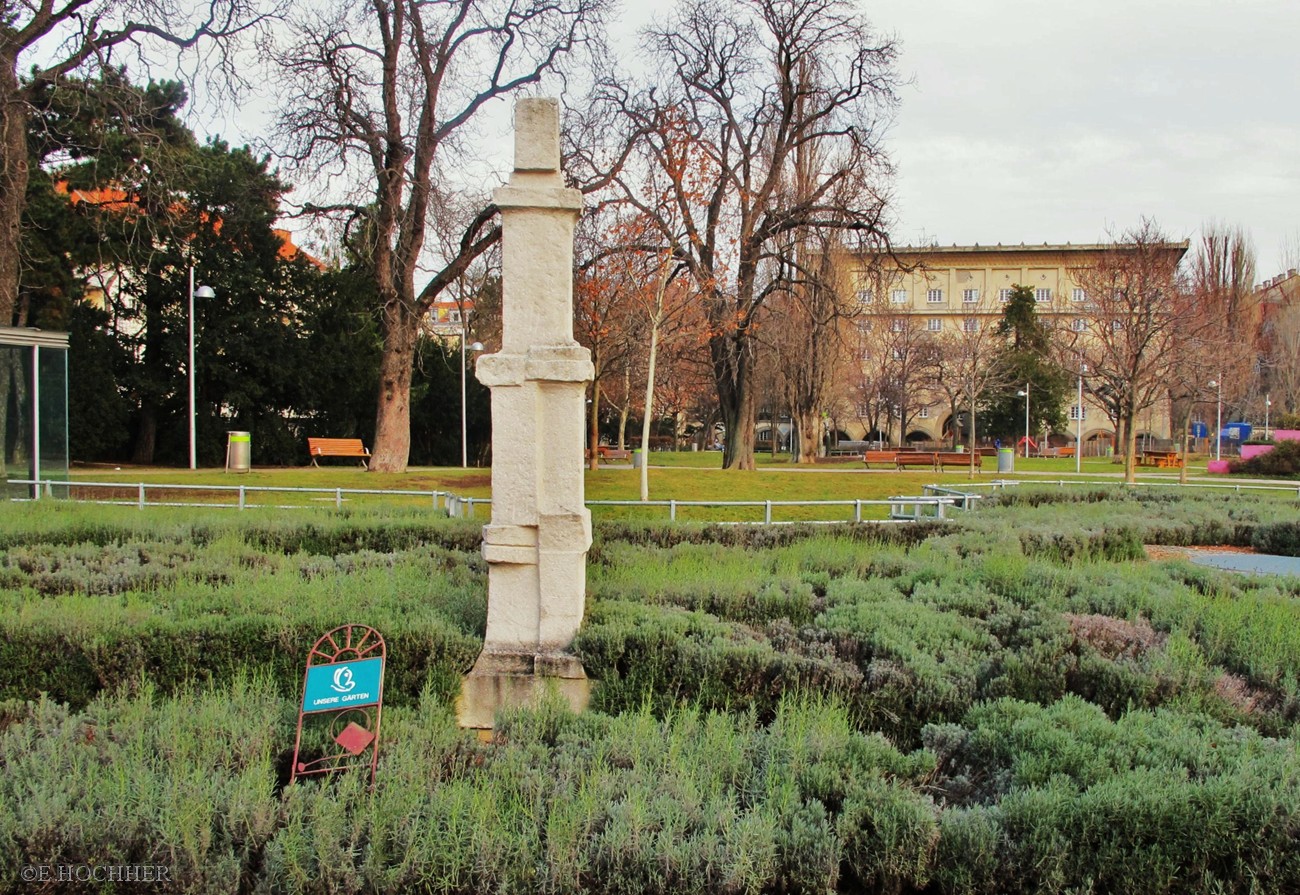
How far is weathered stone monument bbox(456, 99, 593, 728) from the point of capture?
5199mm

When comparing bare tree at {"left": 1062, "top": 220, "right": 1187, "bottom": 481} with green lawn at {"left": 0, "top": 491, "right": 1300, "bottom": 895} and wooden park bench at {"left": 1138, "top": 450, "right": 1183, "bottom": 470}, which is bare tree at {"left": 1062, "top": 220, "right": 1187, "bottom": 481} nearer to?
wooden park bench at {"left": 1138, "top": 450, "right": 1183, "bottom": 470}

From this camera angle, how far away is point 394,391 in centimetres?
2195

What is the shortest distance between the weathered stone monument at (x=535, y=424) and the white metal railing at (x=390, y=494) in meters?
5.47

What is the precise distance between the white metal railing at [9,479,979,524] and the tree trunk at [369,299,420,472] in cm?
464

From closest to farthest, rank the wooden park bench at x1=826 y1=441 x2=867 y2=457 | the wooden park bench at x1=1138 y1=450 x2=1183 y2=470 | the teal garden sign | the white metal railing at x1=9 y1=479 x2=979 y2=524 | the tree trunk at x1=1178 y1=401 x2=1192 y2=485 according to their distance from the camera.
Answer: the teal garden sign
the white metal railing at x1=9 y1=479 x2=979 y2=524
the tree trunk at x1=1178 y1=401 x2=1192 y2=485
the wooden park bench at x1=1138 y1=450 x2=1183 y2=470
the wooden park bench at x1=826 y1=441 x2=867 y2=457

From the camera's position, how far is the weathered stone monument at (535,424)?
520 centimetres

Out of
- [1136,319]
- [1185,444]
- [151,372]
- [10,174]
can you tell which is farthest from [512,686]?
[1185,444]

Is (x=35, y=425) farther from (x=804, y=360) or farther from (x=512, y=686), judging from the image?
(x=804, y=360)

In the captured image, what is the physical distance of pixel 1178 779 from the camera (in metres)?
3.44

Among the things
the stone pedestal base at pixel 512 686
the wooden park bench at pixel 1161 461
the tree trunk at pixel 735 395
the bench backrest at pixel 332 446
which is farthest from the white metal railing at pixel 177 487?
the wooden park bench at pixel 1161 461

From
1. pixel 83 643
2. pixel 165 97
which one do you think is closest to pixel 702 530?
pixel 83 643

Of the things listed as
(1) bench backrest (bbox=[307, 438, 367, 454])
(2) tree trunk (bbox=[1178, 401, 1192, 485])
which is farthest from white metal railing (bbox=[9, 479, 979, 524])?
(2) tree trunk (bbox=[1178, 401, 1192, 485])

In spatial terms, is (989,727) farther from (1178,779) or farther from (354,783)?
(354,783)

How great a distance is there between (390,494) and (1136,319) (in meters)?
22.0
